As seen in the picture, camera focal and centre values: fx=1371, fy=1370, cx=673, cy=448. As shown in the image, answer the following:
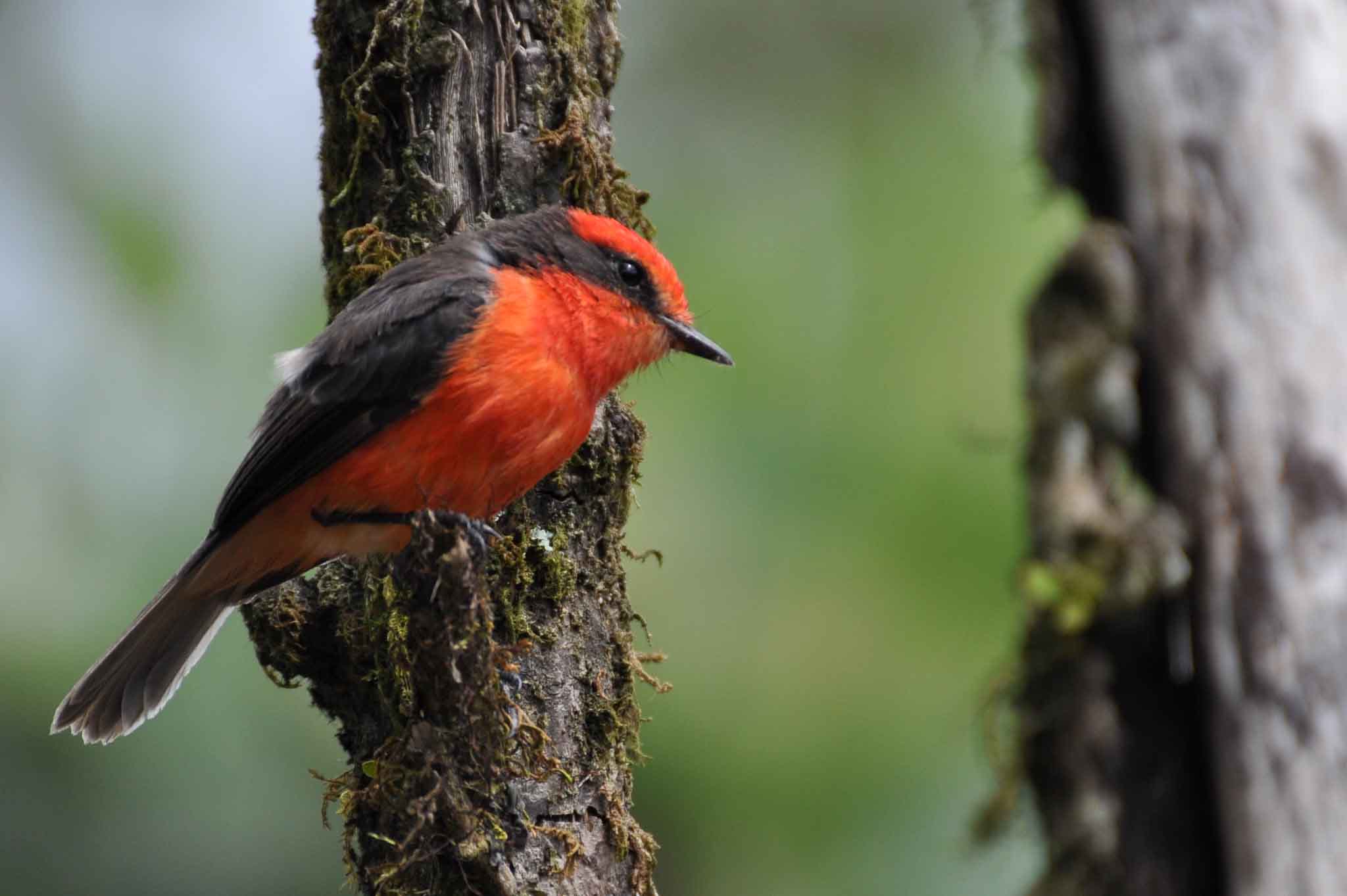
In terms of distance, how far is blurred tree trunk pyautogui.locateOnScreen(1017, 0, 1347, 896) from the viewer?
1.93m

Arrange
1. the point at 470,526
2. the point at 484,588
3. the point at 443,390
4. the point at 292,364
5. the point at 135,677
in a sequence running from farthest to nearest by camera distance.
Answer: the point at 135,677
the point at 292,364
the point at 443,390
the point at 470,526
the point at 484,588

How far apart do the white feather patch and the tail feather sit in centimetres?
86

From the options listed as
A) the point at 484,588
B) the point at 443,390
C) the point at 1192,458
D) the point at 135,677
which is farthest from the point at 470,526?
the point at 1192,458

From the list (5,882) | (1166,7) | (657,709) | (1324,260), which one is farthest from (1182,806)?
(5,882)

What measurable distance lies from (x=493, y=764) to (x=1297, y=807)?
2.35 metres

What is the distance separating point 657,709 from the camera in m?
5.02

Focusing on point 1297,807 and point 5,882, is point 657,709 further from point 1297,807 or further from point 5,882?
point 1297,807

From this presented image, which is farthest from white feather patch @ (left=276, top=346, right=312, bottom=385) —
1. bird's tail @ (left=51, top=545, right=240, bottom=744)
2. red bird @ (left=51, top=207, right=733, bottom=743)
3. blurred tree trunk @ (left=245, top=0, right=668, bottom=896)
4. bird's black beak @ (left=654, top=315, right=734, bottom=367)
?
bird's black beak @ (left=654, top=315, right=734, bottom=367)

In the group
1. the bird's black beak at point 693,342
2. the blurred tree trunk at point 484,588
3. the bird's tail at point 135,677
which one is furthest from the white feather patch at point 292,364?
the bird's black beak at point 693,342

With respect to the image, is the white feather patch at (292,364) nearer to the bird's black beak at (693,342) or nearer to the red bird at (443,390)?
the red bird at (443,390)

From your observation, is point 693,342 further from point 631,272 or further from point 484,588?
point 484,588

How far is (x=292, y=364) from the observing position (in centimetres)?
511

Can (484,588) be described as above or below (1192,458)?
above

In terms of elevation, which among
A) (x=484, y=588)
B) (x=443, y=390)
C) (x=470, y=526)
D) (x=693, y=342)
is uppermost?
(x=693, y=342)
